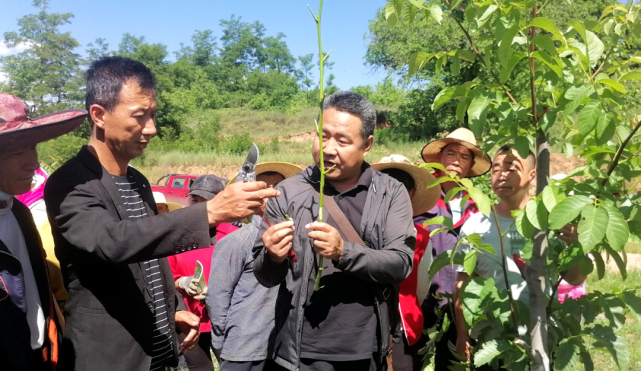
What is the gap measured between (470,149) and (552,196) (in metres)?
2.24

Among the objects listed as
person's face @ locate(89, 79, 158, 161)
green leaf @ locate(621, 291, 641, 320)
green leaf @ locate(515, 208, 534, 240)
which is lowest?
green leaf @ locate(621, 291, 641, 320)

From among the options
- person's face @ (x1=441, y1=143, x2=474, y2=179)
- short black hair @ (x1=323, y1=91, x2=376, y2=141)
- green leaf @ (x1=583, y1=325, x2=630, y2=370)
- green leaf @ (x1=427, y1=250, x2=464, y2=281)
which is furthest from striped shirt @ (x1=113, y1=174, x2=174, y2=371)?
person's face @ (x1=441, y1=143, x2=474, y2=179)

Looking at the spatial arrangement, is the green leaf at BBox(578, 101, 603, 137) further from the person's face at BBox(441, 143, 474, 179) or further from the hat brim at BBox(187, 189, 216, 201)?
the hat brim at BBox(187, 189, 216, 201)

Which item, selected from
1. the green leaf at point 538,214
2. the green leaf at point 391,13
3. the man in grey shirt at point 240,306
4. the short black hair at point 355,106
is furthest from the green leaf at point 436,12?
the man in grey shirt at point 240,306

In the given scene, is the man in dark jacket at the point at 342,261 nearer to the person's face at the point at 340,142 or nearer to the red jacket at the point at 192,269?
the person's face at the point at 340,142

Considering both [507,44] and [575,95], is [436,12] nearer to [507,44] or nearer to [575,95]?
[507,44]

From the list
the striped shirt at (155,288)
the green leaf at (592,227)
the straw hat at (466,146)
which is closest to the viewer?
the green leaf at (592,227)

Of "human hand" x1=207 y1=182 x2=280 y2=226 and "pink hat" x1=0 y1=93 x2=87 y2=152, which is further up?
"pink hat" x1=0 y1=93 x2=87 y2=152

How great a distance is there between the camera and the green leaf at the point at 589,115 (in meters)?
1.58

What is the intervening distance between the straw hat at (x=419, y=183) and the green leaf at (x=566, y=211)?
5.53ft

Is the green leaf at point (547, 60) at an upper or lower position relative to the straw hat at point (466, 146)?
upper

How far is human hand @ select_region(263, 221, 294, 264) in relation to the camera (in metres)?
1.92

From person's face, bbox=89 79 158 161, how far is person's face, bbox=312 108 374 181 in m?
0.75

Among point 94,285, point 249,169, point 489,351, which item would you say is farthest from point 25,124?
point 489,351
